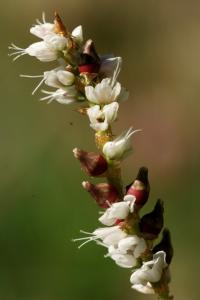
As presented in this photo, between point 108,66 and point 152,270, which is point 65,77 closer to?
point 108,66

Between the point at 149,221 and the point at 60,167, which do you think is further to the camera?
the point at 60,167

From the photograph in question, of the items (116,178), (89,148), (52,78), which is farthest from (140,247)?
(89,148)

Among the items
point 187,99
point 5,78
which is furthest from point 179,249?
point 5,78

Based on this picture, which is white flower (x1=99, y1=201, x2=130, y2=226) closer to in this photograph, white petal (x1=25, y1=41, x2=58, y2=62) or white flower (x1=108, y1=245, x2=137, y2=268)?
white flower (x1=108, y1=245, x2=137, y2=268)

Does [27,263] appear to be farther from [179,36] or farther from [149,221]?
[149,221]

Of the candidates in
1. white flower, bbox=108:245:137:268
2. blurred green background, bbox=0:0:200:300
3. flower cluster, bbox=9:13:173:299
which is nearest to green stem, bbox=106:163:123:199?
flower cluster, bbox=9:13:173:299

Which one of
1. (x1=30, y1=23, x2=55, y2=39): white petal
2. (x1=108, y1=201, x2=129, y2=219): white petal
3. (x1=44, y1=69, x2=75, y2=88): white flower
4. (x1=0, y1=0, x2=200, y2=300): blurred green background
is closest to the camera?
(x1=108, y1=201, x2=129, y2=219): white petal

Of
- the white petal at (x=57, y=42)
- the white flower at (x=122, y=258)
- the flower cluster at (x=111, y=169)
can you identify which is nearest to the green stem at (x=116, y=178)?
the flower cluster at (x=111, y=169)
